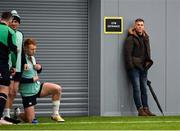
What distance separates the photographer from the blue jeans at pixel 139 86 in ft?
45.1

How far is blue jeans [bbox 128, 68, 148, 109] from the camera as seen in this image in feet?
45.1

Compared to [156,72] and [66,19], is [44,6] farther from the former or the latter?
[156,72]

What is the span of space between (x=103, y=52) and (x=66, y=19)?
46.1 inches

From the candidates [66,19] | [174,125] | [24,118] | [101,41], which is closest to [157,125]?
[174,125]

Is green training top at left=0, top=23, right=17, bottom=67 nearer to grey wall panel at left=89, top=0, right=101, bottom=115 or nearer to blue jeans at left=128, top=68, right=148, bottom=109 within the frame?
grey wall panel at left=89, top=0, right=101, bottom=115

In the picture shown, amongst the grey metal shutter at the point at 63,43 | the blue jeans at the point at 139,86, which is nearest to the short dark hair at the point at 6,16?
Answer: the grey metal shutter at the point at 63,43

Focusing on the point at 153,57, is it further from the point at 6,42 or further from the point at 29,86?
the point at 6,42

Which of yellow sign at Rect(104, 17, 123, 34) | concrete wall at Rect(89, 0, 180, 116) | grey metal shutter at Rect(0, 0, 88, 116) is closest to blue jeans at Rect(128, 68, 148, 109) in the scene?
concrete wall at Rect(89, 0, 180, 116)

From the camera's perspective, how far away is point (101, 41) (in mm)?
13820

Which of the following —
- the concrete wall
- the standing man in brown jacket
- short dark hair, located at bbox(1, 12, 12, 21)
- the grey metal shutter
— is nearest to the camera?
short dark hair, located at bbox(1, 12, 12, 21)

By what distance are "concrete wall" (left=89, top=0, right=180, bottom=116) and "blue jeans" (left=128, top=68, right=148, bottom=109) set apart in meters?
0.26

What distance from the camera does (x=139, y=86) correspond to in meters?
13.8

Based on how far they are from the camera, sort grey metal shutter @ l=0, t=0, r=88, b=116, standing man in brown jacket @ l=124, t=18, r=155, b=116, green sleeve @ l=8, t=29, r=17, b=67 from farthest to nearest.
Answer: grey metal shutter @ l=0, t=0, r=88, b=116 → standing man in brown jacket @ l=124, t=18, r=155, b=116 → green sleeve @ l=8, t=29, r=17, b=67

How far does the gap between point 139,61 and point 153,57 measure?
534mm
